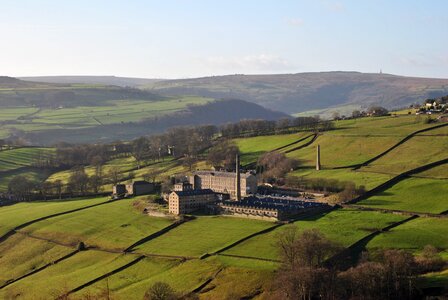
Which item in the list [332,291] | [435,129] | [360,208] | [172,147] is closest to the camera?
[332,291]

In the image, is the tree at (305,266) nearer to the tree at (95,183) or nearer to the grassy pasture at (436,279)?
the grassy pasture at (436,279)

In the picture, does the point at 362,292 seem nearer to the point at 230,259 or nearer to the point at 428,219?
the point at 230,259

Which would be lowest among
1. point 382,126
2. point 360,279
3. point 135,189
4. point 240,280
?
point 135,189

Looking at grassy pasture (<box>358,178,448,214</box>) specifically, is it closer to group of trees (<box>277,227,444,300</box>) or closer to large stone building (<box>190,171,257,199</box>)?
large stone building (<box>190,171,257,199</box>)

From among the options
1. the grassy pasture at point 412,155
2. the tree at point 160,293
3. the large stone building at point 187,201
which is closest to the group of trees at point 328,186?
the grassy pasture at point 412,155

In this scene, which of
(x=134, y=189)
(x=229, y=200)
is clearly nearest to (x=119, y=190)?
(x=134, y=189)

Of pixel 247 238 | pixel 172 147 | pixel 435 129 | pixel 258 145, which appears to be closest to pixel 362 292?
pixel 247 238

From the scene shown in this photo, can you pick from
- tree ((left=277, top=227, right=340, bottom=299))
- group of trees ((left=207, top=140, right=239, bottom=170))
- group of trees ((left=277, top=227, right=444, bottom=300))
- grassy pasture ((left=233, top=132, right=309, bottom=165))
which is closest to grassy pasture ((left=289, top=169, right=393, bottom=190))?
group of trees ((left=207, top=140, right=239, bottom=170))

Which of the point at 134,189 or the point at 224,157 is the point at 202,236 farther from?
the point at 224,157
